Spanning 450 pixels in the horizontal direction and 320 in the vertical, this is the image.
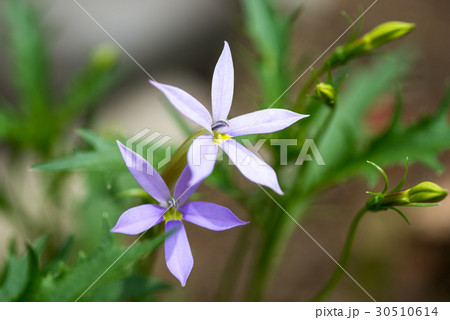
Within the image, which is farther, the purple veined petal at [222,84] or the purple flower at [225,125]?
the purple veined petal at [222,84]

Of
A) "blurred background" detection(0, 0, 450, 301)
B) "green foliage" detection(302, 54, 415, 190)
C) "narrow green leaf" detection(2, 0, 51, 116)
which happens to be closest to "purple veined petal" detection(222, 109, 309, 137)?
"green foliage" detection(302, 54, 415, 190)

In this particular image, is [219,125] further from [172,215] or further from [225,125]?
[172,215]

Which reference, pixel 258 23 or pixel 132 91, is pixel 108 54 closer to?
pixel 258 23

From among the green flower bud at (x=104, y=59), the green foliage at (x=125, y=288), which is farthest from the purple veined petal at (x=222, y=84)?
the green flower bud at (x=104, y=59)

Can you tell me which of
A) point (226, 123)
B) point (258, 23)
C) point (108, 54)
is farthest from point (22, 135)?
point (226, 123)

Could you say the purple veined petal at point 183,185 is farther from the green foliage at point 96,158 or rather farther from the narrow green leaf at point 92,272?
the green foliage at point 96,158

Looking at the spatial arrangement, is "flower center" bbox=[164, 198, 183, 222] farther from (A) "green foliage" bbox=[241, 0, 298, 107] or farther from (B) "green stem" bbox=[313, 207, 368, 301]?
(A) "green foliage" bbox=[241, 0, 298, 107]

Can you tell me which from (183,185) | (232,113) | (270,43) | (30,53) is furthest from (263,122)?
(232,113)
